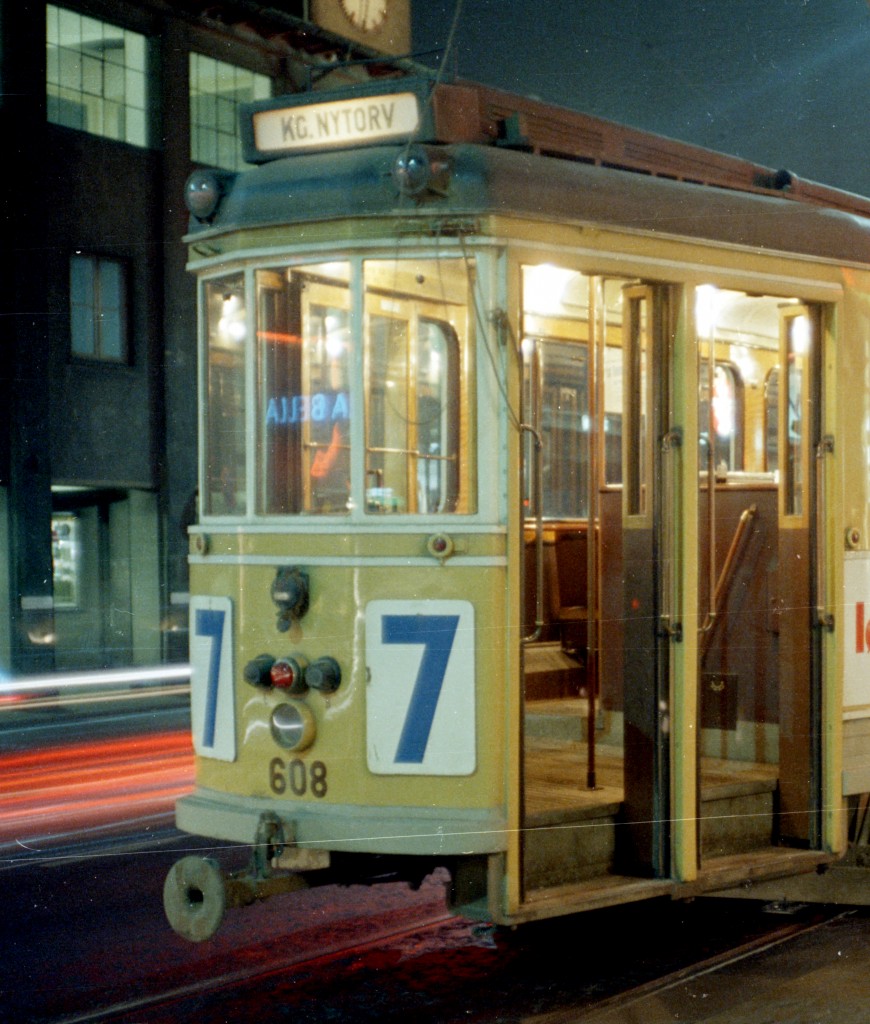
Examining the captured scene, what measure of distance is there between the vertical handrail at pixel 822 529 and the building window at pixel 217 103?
1726 cm

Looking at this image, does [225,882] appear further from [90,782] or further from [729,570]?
[90,782]

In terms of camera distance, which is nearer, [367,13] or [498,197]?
[498,197]

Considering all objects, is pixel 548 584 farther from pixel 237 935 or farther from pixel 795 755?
pixel 237 935

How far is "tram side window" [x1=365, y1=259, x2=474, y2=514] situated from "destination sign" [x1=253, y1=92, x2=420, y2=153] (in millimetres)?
534

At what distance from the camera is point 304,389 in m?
5.65

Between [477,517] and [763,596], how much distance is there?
2100 mm

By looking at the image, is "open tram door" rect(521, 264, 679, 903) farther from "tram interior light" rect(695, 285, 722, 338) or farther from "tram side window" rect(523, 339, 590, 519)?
"tram interior light" rect(695, 285, 722, 338)

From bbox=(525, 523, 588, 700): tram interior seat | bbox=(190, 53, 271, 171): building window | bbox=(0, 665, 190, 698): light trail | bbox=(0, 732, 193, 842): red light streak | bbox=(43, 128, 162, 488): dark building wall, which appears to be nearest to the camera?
bbox=(525, 523, 588, 700): tram interior seat

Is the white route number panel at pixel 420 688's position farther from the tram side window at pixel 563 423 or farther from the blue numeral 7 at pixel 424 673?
the tram side window at pixel 563 423

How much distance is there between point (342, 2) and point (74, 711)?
7977 millimetres

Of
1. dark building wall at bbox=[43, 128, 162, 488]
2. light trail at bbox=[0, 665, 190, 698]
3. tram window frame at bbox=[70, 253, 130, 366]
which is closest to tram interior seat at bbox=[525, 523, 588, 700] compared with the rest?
light trail at bbox=[0, 665, 190, 698]

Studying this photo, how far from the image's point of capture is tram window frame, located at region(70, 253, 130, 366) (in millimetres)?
20219

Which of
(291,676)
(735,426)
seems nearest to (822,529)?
(735,426)

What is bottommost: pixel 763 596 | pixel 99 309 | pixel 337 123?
pixel 763 596
